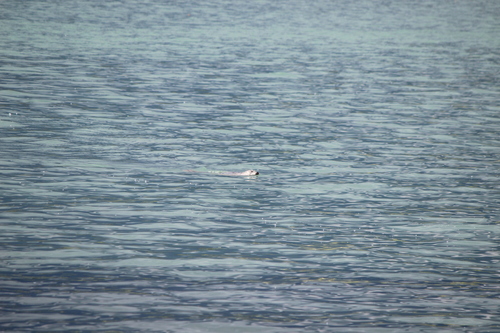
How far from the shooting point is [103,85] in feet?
108

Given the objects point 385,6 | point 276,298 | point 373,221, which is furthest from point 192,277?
point 385,6

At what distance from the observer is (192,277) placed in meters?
13.0

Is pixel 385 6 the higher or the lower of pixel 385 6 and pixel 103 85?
the lower

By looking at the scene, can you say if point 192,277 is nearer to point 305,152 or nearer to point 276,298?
point 276,298

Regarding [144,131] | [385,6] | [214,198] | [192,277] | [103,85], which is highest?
[192,277]

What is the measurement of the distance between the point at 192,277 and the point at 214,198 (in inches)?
192

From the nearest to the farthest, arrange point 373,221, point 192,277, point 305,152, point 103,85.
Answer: point 192,277 → point 373,221 → point 305,152 → point 103,85

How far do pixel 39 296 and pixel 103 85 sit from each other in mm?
21690

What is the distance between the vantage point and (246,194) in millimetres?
18219

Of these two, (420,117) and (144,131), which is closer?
(144,131)

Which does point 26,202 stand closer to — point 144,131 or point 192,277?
point 192,277

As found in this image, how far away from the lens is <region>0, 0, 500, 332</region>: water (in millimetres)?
11945

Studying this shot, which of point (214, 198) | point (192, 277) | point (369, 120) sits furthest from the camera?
point (369, 120)

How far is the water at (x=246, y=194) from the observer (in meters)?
11.9
